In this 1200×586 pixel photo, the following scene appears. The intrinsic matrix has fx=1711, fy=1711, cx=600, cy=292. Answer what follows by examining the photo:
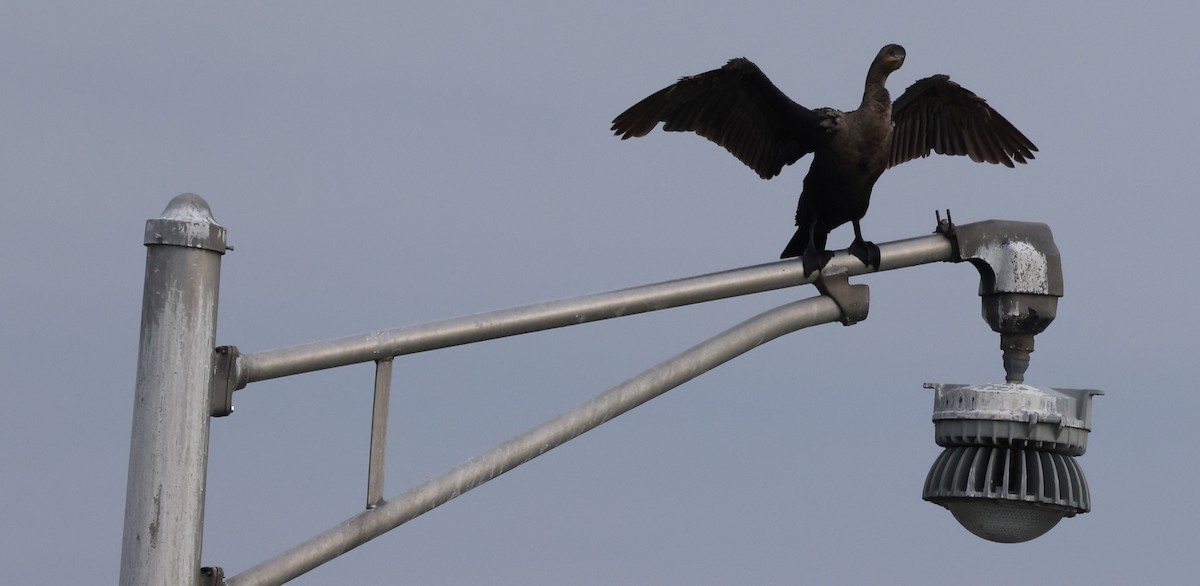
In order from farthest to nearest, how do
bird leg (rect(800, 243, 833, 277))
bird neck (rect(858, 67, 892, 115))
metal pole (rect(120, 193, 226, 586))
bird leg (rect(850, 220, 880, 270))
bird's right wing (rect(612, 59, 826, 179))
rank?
1. bird neck (rect(858, 67, 892, 115))
2. bird's right wing (rect(612, 59, 826, 179))
3. bird leg (rect(850, 220, 880, 270))
4. bird leg (rect(800, 243, 833, 277))
5. metal pole (rect(120, 193, 226, 586))

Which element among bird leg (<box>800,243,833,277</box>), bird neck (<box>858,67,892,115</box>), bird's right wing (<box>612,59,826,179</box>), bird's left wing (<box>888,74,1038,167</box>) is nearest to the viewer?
bird leg (<box>800,243,833,277</box>)

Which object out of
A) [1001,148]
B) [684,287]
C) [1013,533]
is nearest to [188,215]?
[684,287]

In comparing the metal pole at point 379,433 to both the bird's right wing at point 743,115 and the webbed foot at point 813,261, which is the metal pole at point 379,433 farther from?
the bird's right wing at point 743,115

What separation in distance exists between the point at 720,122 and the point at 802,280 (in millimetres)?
2901

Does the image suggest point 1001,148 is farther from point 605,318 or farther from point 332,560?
point 332,560

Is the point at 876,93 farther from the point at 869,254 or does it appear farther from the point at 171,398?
the point at 171,398

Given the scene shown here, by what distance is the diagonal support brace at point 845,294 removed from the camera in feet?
15.9

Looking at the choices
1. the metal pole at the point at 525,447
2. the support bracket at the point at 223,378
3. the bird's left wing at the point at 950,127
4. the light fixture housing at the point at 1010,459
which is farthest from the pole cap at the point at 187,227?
the bird's left wing at the point at 950,127

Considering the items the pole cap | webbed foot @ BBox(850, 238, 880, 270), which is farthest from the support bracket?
webbed foot @ BBox(850, 238, 880, 270)

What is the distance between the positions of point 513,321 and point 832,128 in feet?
12.5

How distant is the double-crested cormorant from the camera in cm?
711

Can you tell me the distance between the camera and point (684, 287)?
4.11m

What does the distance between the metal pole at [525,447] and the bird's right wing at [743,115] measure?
92.5 inches

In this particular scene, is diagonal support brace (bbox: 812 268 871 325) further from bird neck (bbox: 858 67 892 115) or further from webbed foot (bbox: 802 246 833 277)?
bird neck (bbox: 858 67 892 115)
